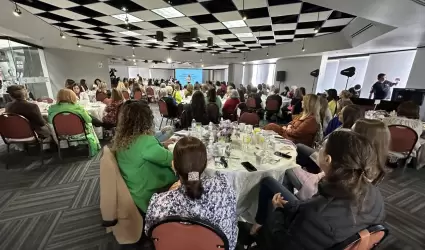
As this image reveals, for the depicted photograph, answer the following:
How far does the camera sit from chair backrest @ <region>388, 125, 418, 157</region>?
A: 3.01 metres

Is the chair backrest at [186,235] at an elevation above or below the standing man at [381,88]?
below

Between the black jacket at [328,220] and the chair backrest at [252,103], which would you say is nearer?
the black jacket at [328,220]

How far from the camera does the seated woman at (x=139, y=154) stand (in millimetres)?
1603

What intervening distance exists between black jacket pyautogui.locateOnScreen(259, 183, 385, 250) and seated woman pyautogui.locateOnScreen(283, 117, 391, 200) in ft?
1.03

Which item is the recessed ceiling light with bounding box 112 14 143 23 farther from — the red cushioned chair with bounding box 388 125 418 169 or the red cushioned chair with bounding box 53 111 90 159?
the red cushioned chair with bounding box 388 125 418 169

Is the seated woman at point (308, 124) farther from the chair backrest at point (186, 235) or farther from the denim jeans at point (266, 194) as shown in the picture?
the chair backrest at point (186, 235)

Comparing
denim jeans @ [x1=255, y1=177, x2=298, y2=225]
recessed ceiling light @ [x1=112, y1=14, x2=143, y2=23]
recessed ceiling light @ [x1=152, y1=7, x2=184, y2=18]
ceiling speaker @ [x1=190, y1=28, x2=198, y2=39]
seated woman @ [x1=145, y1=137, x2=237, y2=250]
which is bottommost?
denim jeans @ [x1=255, y1=177, x2=298, y2=225]

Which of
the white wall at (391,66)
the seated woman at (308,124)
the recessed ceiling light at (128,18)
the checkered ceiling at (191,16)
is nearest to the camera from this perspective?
the seated woman at (308,124)

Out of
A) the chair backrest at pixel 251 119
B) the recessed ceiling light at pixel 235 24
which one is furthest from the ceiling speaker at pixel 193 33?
the chair backrest at pixel 251 119

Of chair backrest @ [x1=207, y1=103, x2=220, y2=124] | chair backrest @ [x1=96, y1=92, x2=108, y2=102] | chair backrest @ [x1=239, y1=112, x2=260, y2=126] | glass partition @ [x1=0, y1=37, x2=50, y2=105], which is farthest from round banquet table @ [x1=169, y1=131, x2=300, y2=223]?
glass partition @ [x1=0, y1=37, x2=50, y2=105]

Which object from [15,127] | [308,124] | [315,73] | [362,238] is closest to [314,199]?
[362,238]

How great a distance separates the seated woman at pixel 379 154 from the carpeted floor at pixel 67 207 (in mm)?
1040

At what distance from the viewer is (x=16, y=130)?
122 inches

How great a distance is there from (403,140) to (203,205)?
376cm
